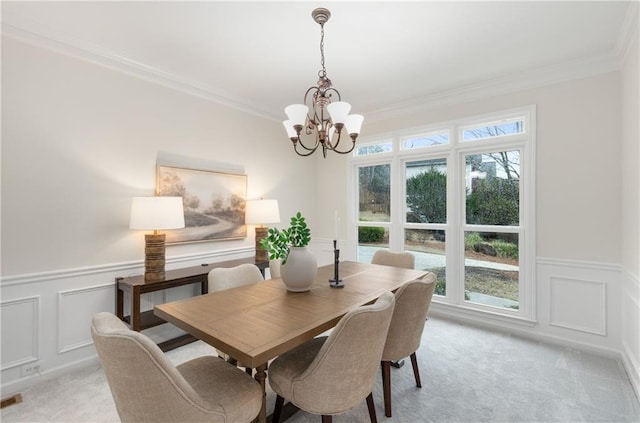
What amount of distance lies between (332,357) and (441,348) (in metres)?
1.99

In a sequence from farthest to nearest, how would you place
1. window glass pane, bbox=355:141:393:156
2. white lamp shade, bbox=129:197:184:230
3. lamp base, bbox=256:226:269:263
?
window glass pane, bbox=355:141:393:156, lamp base, bbox=256:226:269:263, white lamp shade, bbox=129:197:184:230

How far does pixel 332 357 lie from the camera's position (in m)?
1.36

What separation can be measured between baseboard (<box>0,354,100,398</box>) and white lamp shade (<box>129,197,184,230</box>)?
48.7 inches

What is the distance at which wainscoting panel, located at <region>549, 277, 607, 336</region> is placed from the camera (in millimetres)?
2773

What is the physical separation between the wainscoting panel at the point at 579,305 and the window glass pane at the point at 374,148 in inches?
96.1

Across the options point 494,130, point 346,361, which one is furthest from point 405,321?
point 494,130

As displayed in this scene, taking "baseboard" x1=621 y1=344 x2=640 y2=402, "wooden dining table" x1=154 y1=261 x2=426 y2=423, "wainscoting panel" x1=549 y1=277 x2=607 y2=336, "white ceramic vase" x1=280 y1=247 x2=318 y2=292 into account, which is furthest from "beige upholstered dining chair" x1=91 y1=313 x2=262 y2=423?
"wainscoting panel" x1=549 y1=277 x2=607 y2=336

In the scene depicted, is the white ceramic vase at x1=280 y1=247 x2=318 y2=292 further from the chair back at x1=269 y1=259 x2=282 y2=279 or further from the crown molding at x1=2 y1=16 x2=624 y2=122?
the crown molding at x1=2 y1=16 x2=624 y2=122

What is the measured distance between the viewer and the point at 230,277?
2.35m

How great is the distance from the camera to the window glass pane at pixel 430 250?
377 centimetres

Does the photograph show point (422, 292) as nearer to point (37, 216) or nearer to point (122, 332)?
point (122, 332)

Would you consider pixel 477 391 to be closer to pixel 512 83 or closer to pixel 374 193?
pixel 374 193

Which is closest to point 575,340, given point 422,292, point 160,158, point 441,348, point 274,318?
point 441,348

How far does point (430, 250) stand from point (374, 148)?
164 cm
